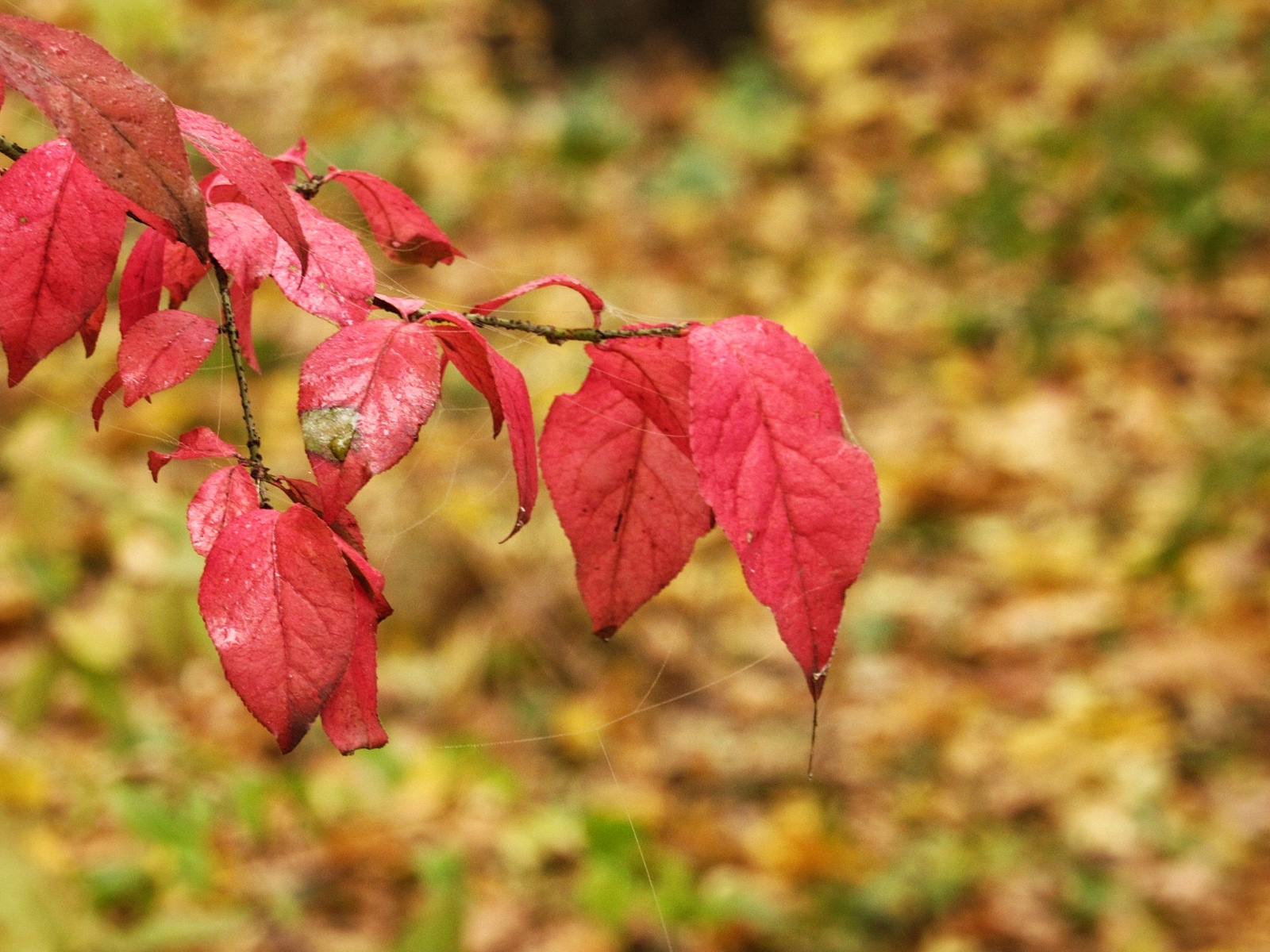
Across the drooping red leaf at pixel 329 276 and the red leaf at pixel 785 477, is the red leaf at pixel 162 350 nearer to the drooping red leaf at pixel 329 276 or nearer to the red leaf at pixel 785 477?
the drooping red leaf at pixel 329 276

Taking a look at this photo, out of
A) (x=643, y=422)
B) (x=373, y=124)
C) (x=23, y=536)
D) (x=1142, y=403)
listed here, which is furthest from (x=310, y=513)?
(x=373, y=124)

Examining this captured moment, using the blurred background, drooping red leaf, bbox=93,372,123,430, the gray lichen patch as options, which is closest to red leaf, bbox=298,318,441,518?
the gray lichen patch

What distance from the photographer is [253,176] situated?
1.26 ft

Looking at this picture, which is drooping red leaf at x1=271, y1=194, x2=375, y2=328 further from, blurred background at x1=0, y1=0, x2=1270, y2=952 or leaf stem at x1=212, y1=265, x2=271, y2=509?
blurred background at x1=0, y1=0, x2=1270, y2=952

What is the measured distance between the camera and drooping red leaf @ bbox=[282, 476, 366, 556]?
0.42 metres

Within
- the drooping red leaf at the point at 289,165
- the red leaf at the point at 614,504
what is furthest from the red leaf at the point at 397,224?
the red leaf at the point at 614,504

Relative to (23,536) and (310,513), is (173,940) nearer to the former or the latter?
(23,536)

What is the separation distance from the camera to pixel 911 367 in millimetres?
2912

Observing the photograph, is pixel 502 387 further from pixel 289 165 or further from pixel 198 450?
pixel 289 165

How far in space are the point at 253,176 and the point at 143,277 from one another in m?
0.14

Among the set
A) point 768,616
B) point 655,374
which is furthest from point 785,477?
point 768,616

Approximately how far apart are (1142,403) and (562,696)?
1.45 metres

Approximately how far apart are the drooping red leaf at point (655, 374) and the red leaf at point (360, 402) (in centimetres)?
8

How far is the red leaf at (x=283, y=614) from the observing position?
0.38 metres
